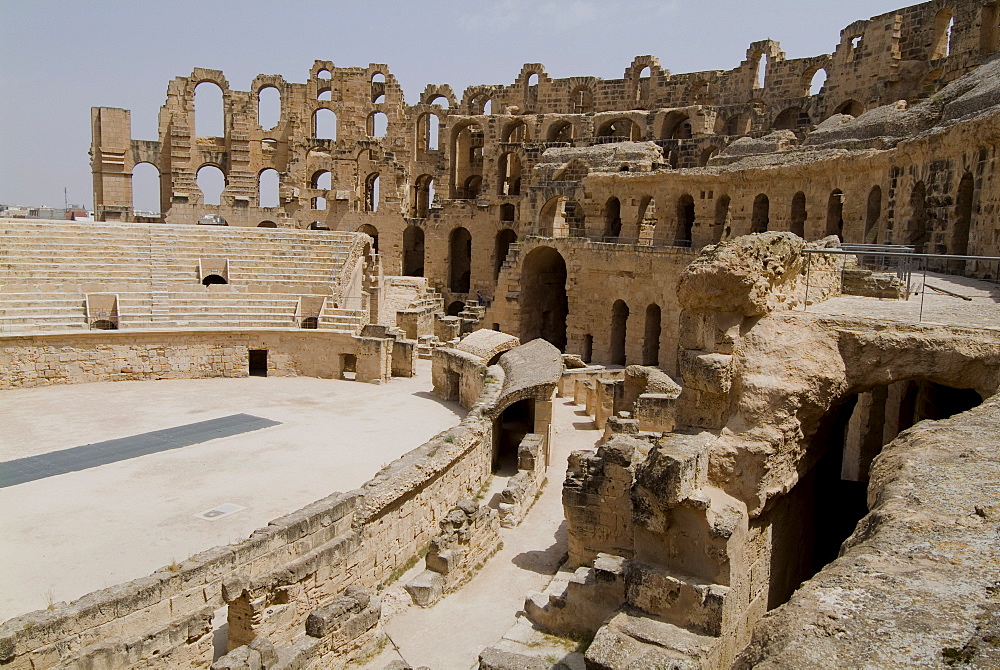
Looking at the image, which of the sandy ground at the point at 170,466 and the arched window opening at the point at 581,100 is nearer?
the sandy ground at the point at 170,466

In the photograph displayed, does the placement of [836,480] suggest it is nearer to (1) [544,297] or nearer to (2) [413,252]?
(1) [544,297]

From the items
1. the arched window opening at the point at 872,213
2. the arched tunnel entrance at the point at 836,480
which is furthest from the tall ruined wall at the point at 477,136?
the arched tunnel entrance at the point at 836,480

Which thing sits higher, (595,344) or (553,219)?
(553,219)

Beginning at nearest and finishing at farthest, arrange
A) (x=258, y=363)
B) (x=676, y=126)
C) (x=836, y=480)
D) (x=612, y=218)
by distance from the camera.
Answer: (x=836, y=480)
(x=258, y=363)
(x=612, y=218)
(x=676, y=126)

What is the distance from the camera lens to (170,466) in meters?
13.8

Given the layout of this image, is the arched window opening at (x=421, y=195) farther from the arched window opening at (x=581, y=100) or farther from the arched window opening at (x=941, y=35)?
the arched window opening at (x=941, y=35)

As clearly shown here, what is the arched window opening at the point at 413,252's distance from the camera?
3631 centimetres

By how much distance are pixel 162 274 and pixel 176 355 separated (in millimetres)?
3921

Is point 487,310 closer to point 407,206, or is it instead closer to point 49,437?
point 407,206

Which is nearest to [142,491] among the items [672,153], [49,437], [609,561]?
[49,437]

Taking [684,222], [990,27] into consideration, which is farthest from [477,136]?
[990,27]

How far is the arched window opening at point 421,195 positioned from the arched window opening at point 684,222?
14626 mm

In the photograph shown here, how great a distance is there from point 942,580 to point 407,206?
3240cm

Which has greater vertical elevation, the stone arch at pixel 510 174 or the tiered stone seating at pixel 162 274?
the stone arch at pixel 510 174
